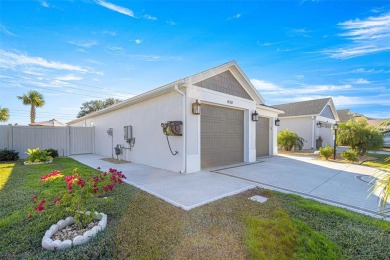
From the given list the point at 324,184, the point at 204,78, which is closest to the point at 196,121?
the point at 204,78

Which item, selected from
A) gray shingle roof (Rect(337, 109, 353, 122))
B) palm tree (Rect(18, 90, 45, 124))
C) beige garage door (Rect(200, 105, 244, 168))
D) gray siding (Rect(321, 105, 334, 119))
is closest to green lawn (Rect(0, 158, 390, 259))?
beige garage door (Rect(200, 105, 244, 168))

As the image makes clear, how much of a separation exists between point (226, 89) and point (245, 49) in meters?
2.40

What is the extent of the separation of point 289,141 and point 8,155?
743 inches

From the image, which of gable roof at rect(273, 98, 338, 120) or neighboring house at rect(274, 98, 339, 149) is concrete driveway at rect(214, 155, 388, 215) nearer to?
neighboring house at rect(274, 98, 339, 149)

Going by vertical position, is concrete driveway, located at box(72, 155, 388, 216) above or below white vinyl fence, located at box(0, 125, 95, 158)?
below

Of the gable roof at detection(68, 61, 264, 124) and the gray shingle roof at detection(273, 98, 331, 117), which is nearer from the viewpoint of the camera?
the gable roof at detection(68, 61, 264, 124)

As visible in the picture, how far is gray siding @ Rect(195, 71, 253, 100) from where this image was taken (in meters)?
7.33

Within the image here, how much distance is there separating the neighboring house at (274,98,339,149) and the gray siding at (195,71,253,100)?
10.5m

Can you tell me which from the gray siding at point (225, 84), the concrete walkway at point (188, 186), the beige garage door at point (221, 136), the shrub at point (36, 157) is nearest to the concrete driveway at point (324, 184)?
the concrete walkway at point (188, 186)

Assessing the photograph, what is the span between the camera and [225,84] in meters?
8.12

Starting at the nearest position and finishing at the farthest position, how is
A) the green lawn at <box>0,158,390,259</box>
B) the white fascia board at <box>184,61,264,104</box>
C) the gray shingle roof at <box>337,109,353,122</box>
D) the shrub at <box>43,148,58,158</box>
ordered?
the green lawn at <box>0,158,390,259</box> < the white fascia board at <box>184,61,264,104</box> < the shrub at <box>43,148,58,158</box> < the gray shingle roof at <box>337,109,353,122</box>

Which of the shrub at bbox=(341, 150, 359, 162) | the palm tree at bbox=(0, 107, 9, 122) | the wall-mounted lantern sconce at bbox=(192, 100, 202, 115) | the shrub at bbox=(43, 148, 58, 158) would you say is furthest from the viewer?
the palm tree at bbox=(0, 107, 9, 122)

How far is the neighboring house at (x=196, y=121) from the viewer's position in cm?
659

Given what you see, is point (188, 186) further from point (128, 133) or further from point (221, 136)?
point (128, 133)
